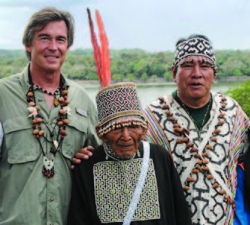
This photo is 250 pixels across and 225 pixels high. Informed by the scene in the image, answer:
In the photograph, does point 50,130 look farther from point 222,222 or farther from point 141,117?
point 222,222

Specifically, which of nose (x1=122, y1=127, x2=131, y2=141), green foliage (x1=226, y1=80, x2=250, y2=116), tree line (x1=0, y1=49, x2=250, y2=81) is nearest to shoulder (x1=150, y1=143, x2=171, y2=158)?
nose (x1=122, y1=127, x2=131, y2=141)

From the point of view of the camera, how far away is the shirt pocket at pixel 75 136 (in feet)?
11.4

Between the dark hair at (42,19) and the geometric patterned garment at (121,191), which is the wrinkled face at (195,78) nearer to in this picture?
the geometric patterned garment at (121,191)

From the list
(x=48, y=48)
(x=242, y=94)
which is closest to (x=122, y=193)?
(x=48, y=48)

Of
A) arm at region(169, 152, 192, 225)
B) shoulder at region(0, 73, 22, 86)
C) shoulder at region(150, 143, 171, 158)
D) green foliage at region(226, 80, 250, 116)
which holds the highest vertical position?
shoulder at region(0, 73, 22, 86)

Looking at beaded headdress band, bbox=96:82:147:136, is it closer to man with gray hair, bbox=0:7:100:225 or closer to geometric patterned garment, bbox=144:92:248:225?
man with gray hair, bbox=0:7:100:225

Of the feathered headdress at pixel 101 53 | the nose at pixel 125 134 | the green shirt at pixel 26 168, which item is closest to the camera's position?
the nose at pixel 125 134

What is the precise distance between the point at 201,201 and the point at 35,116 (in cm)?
147

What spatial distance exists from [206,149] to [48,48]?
1.51 meters

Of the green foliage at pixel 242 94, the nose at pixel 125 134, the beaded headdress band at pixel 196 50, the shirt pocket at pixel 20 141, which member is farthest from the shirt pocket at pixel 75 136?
the green foliage at pixel 242 94

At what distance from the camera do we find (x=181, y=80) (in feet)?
12.3

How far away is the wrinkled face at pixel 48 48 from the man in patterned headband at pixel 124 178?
0.49m

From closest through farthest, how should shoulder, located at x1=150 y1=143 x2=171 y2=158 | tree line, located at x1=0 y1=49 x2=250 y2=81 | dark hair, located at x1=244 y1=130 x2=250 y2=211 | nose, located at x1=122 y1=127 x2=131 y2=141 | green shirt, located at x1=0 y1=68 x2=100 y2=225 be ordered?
nose, located at x1=122 y1=127 x2=131 y2=141 → green shirt, located at x1=0 y1=68 x2=100 y2=225 → shoulder, located at x1=150 y1=143 x2=171 y2=158 → dark hair, located at x1=244 y1=130 x2=250 y2=211 → tree line, located at x1=0 y1=49 x2=250 y2=81

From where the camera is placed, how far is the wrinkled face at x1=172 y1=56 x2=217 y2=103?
365cm
